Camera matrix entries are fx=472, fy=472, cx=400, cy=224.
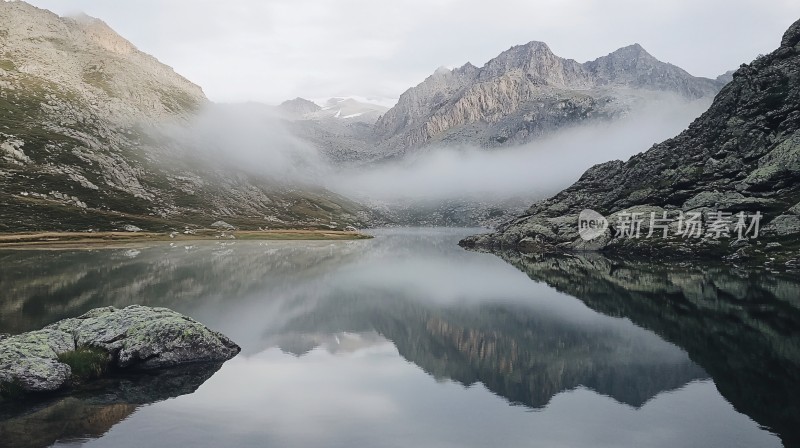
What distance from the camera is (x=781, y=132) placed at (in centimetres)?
12850

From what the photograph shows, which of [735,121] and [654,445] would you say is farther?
[735,121]

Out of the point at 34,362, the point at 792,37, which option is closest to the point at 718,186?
the point at 792,37

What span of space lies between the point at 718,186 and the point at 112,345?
480ft

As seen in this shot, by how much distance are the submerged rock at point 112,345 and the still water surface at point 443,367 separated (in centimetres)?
188

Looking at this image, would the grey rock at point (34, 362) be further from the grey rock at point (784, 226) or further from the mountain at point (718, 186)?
the grey rock at point (784, 226)

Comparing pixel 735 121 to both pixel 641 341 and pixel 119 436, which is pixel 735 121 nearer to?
pixel 641 341

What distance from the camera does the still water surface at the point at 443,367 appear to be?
23.6m

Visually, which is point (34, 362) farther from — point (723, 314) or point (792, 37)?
point (792, 37)

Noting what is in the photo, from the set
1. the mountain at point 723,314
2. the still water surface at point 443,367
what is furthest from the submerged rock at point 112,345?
the mountain at point 723,314

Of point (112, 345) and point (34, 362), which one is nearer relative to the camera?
point (34, 362)

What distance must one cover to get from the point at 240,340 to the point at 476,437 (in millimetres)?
25887

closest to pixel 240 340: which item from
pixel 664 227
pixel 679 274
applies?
pixel 679 274

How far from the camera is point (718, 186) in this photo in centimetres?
12988

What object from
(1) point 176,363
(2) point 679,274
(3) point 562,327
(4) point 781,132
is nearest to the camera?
(1) point 176,363
